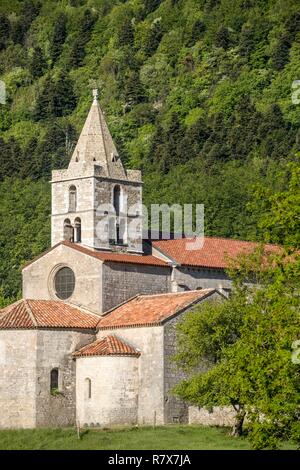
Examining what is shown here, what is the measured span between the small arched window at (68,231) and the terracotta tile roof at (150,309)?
5.08 m

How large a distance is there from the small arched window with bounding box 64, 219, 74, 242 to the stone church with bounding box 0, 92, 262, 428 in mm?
51

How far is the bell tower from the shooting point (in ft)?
267

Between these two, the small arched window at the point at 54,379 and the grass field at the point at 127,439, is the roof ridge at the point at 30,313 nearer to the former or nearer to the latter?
the small arched window at the point at 54,379

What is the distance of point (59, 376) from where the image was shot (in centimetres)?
7544

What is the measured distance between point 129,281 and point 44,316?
6247 mm

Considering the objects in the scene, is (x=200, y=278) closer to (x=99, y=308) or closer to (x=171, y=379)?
(x=99, y=308)

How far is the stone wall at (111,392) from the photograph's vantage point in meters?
73.6

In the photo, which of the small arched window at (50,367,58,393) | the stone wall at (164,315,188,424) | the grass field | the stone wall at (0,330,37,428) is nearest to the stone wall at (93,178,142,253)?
the small arched window at (50,367,58,393)

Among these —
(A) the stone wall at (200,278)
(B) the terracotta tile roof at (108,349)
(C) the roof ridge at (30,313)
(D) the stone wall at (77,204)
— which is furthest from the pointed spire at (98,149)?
(B) the terracotta tile roof at (108,349)

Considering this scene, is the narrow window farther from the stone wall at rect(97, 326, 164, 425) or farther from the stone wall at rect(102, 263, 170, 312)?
the stone wall at rect(97, 326, 164, 425)

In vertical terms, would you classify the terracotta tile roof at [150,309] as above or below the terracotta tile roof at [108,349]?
above

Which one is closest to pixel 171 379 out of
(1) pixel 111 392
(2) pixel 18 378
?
(1) pixel 111 392
